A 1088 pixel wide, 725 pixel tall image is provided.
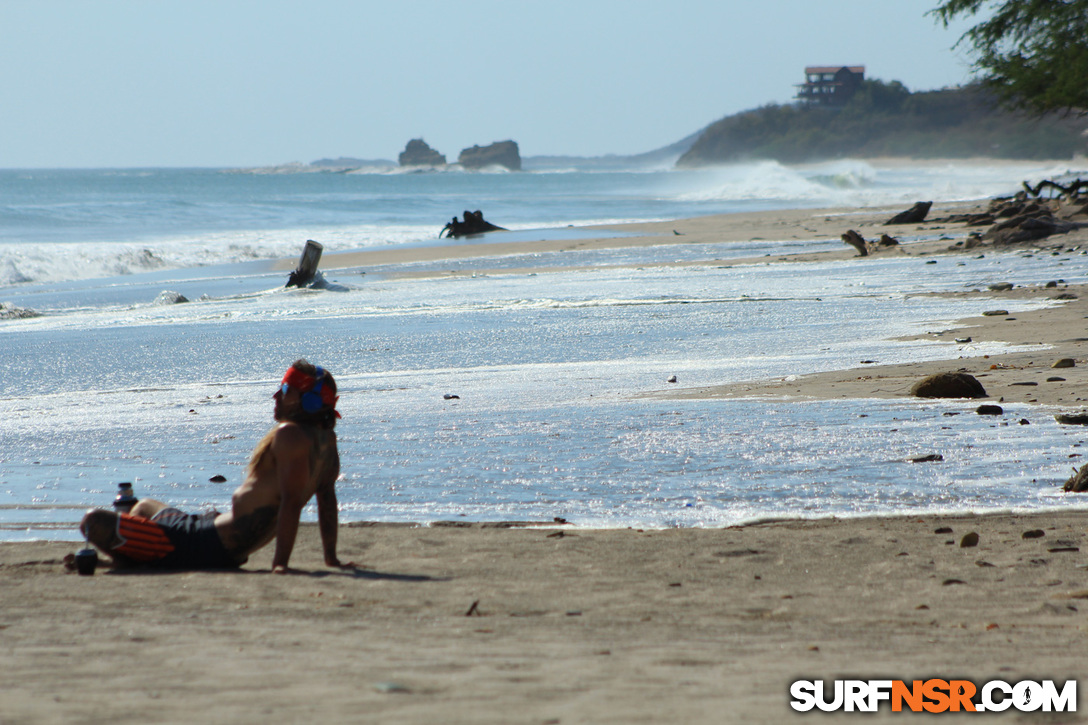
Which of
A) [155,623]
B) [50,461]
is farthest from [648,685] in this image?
[50,461]

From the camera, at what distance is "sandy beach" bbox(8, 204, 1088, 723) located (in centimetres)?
288

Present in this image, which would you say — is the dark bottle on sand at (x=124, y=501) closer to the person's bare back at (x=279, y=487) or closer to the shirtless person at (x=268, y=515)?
the shirtless person at (x=268, y=515)

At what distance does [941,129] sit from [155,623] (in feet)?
526

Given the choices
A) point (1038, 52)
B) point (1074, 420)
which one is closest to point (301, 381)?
point (1074, 420)

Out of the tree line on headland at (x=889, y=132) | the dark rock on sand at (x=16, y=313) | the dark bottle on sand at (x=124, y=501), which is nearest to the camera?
the dark bottle on sand at (x=124, y=501)

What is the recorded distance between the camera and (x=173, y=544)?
15.4ft

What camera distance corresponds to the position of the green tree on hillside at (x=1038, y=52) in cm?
2358

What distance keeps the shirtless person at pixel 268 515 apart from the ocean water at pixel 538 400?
3.01 ft

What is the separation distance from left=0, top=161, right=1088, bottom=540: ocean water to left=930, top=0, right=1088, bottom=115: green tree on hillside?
7960 mm

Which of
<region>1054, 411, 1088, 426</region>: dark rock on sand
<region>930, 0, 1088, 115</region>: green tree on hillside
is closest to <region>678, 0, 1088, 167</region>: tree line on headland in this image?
<region>930, 0, 1088, 115</region>: green tree on hillside

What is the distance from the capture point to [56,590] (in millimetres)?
4297

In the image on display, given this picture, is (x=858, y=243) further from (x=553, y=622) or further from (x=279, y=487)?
(x=553, y=622)

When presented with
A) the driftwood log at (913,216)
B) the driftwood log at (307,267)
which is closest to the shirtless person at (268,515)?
the driftwood log at (307,267)

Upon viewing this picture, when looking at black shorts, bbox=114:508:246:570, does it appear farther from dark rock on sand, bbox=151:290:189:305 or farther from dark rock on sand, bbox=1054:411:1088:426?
dark rock on sand, bbox=151:290:189:305
